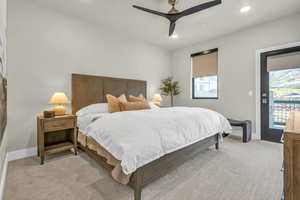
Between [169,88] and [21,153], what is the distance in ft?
13.4

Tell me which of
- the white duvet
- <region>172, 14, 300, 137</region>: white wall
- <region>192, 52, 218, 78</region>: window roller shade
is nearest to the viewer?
the white duvet

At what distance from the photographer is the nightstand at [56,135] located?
228 centimetres

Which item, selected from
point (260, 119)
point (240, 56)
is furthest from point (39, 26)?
point (260, 119)

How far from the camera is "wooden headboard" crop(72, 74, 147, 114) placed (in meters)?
3.05

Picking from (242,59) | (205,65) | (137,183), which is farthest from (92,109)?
(242,59)

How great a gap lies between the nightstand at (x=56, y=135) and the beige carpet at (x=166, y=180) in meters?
0.20

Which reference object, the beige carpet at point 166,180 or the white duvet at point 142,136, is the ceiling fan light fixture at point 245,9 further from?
the beige carpet at point 166,180

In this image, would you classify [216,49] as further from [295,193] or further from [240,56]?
[295,193]

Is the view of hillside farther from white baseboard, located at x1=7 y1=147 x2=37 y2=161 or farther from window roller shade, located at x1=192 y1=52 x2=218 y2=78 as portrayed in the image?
white baseboard, located at x1=7 y1=147 x2=37 y2=161

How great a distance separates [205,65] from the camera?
452 cm

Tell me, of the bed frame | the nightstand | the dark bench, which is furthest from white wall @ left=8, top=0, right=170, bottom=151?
the dark bench

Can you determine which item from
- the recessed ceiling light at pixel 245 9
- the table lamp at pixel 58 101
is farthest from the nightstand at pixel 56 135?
the recessed ceiling light at pixel 245 9

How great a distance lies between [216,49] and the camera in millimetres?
4191

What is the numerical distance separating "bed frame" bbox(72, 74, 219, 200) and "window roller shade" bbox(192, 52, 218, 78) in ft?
6.03
